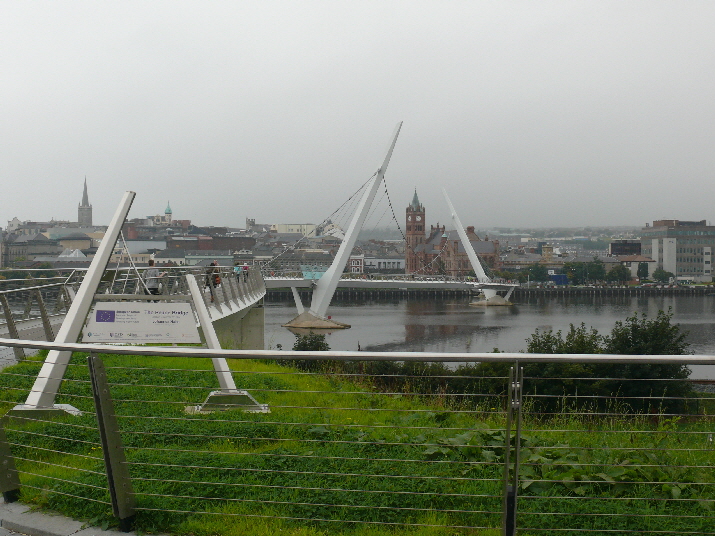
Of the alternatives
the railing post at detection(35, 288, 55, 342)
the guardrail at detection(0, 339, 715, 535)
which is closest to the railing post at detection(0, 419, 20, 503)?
the guardrail at detection(0, 339, 715, 535)

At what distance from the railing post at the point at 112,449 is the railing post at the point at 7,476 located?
0.43 metres

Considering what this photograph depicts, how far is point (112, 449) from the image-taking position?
1.84 meters

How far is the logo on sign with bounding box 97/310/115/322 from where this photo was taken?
3.99 meters

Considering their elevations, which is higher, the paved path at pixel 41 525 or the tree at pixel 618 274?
the paved path at pixel 41 525

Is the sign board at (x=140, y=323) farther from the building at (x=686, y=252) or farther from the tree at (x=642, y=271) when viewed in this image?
the building at (x=686, y=252)

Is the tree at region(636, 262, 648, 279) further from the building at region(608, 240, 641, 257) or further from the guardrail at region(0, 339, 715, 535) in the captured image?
the guardrail at region(0, 339, 715, 535)

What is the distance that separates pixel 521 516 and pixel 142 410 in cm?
187

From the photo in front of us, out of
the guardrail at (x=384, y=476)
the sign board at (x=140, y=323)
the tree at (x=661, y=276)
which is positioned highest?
the sign board at (x=140, y=323)

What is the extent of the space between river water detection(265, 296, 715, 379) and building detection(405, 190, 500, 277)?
1888 cm

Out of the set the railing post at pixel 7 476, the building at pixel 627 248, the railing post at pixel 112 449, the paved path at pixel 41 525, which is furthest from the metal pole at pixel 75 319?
the building at pixel 627 248

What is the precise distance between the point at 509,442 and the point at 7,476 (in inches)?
58.1

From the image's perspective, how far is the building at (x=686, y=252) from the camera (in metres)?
71.7

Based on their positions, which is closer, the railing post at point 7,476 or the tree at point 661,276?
the railing post at point 7,476

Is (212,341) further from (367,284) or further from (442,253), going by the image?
(442,253)
